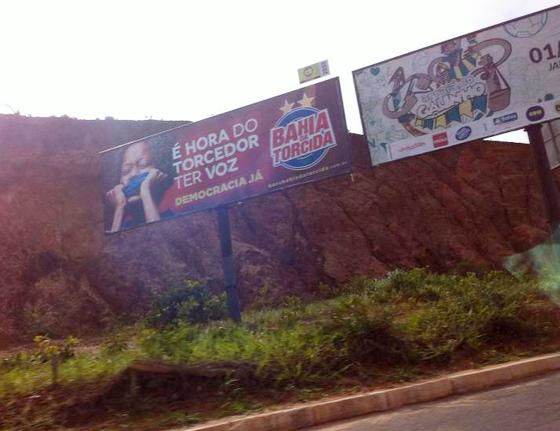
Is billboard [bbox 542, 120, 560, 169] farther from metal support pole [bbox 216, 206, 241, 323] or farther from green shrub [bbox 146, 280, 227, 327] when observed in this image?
green shrub [bbox 146, 280, 227, 327]

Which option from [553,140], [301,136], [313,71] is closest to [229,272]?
[301,136]

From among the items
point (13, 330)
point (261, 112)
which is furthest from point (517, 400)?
point (13, 330)

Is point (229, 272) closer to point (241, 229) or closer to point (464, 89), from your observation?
point (464, 89)

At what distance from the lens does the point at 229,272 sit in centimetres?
1072

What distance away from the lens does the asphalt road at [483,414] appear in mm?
4816

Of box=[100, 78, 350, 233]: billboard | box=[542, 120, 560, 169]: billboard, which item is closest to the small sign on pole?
box=[100, 78, 350, 233]: billboard

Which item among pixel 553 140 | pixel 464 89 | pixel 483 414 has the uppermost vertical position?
pixel 464 89

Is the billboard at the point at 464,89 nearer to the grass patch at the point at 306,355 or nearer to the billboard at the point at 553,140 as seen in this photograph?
the grass patch at the point at 306,355

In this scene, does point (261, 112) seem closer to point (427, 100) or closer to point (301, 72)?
point (301, 72)

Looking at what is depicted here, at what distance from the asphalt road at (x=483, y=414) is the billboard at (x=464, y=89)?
5584 mm

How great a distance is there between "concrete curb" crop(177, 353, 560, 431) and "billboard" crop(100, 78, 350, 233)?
490 cm

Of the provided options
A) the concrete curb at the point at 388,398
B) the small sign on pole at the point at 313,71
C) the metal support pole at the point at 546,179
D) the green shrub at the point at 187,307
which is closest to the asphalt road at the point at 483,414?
the concrete curb at the point at 388,398

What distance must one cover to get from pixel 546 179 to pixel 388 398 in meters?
6.09

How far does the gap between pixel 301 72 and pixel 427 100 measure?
98.5 inches
